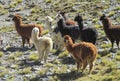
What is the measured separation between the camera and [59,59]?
55.9 ft

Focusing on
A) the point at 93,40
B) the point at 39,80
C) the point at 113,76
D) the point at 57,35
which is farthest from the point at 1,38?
the point at 113,76

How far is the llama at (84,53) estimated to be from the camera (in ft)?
46.4

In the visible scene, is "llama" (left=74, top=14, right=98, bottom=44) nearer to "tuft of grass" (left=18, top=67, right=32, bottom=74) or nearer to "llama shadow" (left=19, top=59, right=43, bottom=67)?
"llama shadow" (left=19, top=59, right=43, bottom=67)

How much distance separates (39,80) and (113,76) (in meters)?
2.52

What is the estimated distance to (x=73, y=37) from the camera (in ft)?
59.2

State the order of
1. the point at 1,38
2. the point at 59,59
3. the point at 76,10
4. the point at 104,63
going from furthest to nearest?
the point at 76,10 → the point at 1,38 → the point at 59,59 → the point at 104,63

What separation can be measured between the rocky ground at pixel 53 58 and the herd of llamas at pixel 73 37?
448mm

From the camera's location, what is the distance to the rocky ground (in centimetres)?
1463

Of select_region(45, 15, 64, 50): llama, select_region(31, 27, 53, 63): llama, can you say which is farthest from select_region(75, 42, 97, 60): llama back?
select_region(45, 15, 64, 50): llama

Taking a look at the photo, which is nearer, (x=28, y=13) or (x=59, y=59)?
(x=59, y=59)

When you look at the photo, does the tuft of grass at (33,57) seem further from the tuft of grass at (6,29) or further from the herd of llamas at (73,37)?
the tuft of grass at (6,29)

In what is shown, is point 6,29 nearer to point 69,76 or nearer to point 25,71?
point 25,71

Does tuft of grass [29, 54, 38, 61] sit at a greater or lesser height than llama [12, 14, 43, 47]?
lesser

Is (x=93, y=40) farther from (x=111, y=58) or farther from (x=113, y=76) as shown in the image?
(x=113, y=76)
